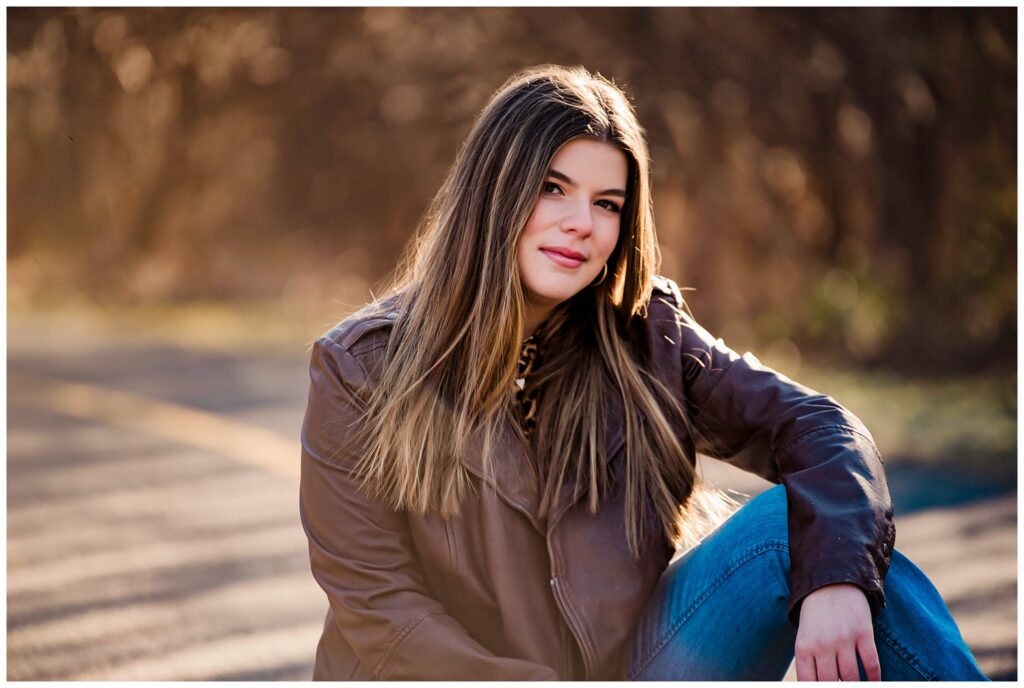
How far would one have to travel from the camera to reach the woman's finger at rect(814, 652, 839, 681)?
5.77ft

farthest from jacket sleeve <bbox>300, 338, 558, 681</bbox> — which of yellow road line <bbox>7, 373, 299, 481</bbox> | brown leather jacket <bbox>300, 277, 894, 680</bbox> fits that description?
yellow road line <bbox>7, 373, 299, 481</bbox>

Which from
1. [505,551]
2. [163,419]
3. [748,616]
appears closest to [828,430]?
[748,616]

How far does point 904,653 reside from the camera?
5.92 ft

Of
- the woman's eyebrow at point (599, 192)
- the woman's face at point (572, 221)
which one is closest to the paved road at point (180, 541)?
the woman's face at point (572, 221)

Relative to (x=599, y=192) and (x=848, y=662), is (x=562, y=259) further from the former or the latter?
(x=848, y=662)

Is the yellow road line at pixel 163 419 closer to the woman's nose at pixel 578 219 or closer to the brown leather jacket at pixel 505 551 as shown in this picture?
the brown leather jacket at pixel 505 551

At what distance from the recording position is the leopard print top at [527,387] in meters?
2.12

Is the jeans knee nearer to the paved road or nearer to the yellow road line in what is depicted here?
the paved road

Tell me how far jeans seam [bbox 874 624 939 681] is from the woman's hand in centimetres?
5

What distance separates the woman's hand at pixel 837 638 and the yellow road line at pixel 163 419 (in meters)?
3.54

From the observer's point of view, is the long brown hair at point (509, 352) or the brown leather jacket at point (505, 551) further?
the long brown hair at point (509, 352)

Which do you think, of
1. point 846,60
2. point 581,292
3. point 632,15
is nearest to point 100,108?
point 632,15

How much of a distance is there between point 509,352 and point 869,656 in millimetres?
814

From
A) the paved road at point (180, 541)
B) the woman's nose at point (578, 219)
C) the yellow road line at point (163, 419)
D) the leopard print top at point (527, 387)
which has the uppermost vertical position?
the woman's nose at point (578, 219)
